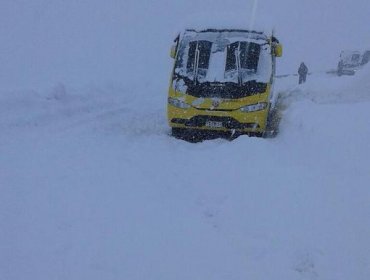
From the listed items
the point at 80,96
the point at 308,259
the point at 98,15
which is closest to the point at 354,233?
the point at 308,259

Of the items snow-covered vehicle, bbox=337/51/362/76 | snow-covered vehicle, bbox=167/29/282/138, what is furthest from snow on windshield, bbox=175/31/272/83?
snow-covered vehicle, bbox=337/51/362/76

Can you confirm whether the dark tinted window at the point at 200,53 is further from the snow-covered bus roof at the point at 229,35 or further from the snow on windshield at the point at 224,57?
the snow-covered bus roof at the point at 229,35

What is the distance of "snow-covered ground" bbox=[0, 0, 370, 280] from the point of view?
13.9 feet

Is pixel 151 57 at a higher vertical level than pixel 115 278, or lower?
lower

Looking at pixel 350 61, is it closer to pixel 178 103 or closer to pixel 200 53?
pixel 200 53

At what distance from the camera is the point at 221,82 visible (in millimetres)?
9242

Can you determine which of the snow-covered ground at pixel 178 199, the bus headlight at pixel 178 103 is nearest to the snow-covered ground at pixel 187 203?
the snow-covered ground at pixel 178 199

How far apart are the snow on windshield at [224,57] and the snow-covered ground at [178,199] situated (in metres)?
1.37

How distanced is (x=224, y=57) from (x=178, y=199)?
463cm

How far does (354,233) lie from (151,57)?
1031 inches

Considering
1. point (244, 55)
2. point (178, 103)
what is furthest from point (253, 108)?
point (178, 103)

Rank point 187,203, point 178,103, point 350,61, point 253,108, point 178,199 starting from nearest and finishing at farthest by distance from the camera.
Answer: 1. point 187,203
2. point 178,199
3. point 253,108
4. point 178,103
5. point 350,61

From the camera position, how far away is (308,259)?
4398mm

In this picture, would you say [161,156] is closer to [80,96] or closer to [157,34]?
[80,96]
